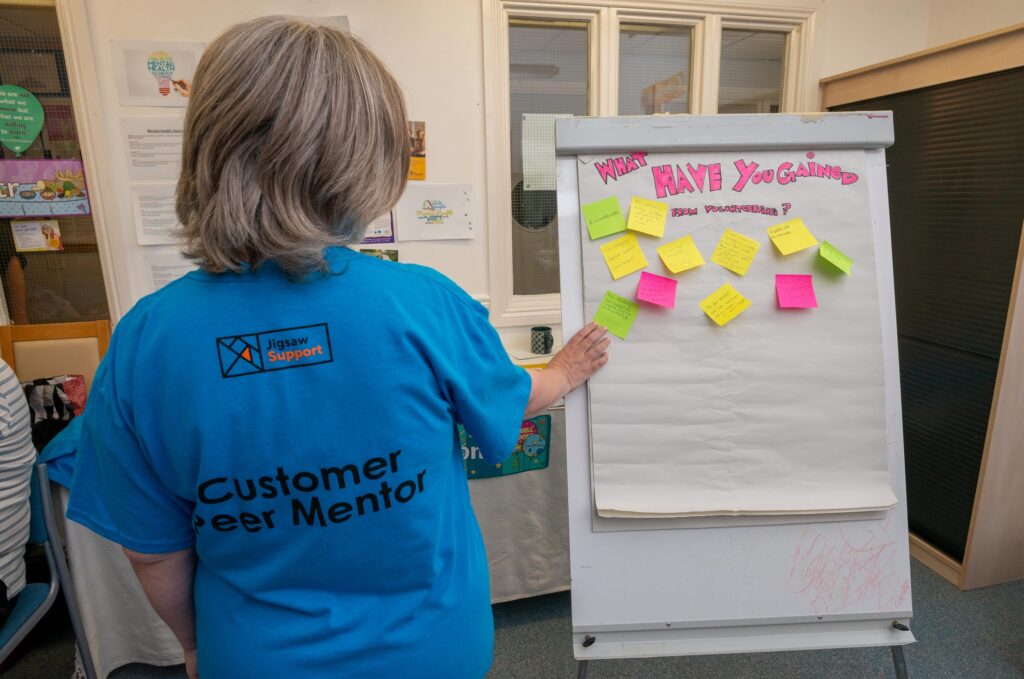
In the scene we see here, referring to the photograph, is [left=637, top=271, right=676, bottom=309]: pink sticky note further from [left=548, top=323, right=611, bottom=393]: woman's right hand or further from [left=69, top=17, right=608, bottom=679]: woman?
[left=69, top=17, right=608, bottom=679]: woman

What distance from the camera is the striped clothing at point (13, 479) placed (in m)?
1.25

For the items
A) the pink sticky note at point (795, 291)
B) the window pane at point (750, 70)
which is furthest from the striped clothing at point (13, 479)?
the window pane at point (750, 70)

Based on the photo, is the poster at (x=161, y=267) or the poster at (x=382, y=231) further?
the poster at (x=382, y=231)

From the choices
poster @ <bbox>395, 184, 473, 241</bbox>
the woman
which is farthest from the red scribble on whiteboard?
poster @ <bbox>395, 184, 473, 241</bbox>

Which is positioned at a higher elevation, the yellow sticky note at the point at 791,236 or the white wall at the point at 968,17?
the white wall at the point at 968,17

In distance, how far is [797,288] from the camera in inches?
46.0

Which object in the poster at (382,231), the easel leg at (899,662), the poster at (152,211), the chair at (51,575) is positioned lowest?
the easel leg at (899,662)

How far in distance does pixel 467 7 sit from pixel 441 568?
1913mm

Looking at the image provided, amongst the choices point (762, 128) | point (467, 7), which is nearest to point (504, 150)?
point (467, 7)

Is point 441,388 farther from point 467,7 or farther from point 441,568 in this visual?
point 467,7

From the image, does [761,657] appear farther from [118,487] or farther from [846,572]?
[118,487]

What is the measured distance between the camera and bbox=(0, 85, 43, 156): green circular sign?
179cm

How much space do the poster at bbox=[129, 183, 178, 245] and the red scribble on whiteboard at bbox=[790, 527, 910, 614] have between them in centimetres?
203

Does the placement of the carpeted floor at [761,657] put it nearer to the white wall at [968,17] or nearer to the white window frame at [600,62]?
the white window frame at [600,62]
